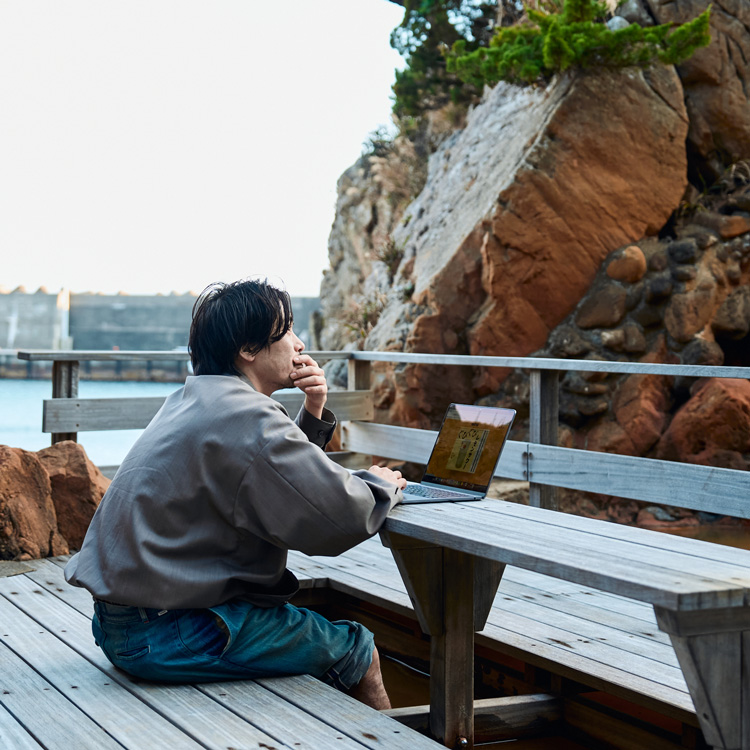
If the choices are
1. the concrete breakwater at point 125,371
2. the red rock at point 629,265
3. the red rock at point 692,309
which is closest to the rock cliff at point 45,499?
the red rock at point 629,265

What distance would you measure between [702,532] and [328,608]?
385 centimetres

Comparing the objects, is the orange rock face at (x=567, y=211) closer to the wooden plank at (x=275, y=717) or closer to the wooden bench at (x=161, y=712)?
the wooden bench at (x=161, y=712)

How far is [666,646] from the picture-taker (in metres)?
2.56

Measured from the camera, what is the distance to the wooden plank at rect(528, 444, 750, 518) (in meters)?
3.42

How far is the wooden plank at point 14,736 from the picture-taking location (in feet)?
5.60

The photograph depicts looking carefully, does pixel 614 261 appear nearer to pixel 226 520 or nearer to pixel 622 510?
pixel 622 510

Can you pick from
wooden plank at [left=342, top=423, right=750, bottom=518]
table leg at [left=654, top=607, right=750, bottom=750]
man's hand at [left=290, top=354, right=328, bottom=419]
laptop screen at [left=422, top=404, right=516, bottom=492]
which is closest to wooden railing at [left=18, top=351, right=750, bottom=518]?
wooden plank at [left=342, top=423, right=750, bottom=518]

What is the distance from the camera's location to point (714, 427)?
6637 millimetres

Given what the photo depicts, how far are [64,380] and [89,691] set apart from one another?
2824 millimetres

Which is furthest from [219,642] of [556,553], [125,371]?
[125,371]

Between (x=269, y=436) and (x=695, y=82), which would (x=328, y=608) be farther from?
(x=695, y=82)

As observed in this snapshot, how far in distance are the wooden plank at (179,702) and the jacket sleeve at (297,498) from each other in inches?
14.7

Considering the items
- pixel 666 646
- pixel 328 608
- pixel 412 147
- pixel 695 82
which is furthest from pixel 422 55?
pixel 666 646

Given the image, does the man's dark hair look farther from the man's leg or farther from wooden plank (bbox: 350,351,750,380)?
wooden plank (bbox: 350,351,750,380)
